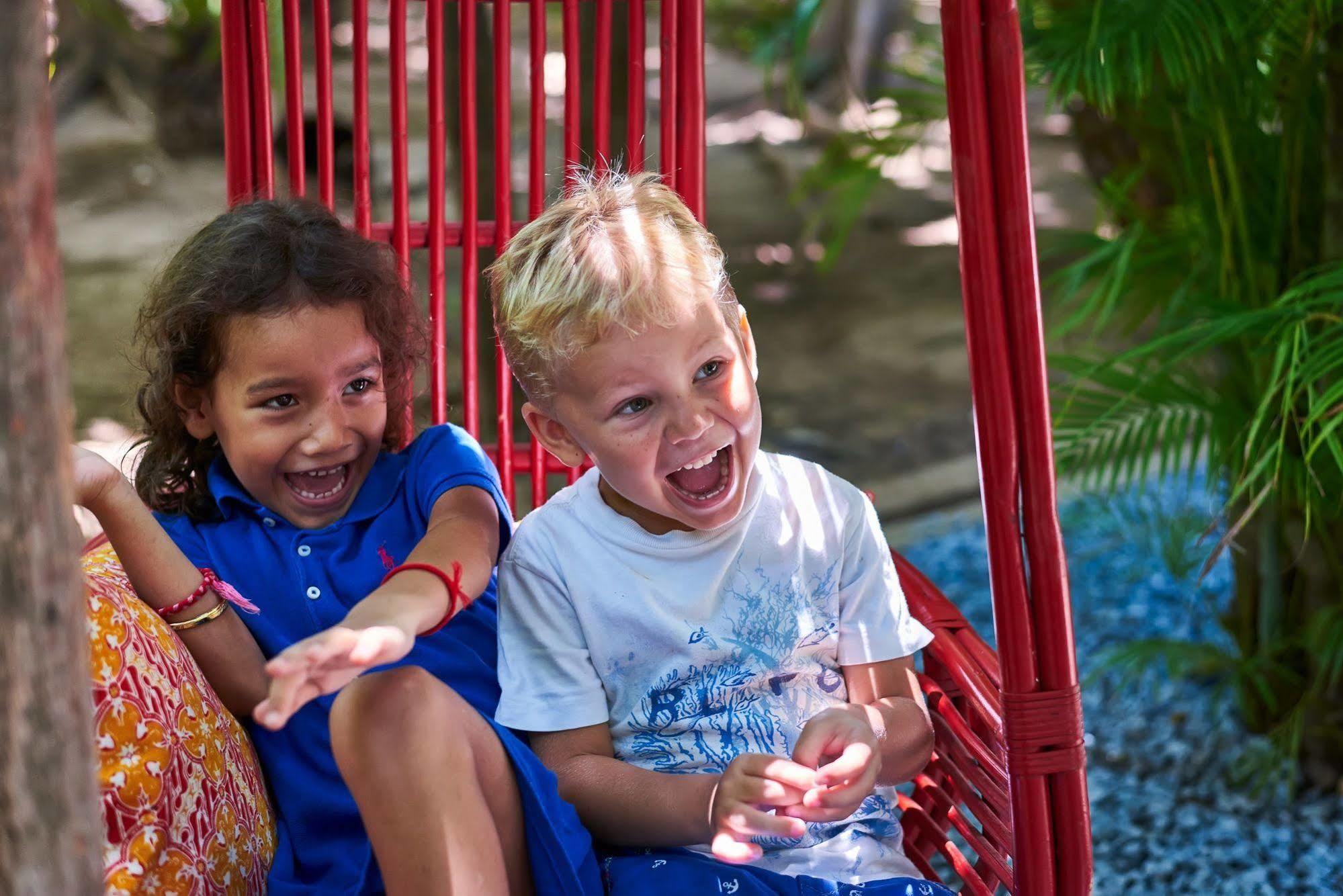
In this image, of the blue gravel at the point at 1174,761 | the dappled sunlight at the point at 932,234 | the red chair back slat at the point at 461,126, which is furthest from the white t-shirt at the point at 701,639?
the dappled sunlight at the point at 932,234

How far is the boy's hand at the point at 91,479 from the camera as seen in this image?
66.6 inches

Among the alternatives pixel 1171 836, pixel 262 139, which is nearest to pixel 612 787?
pixel 262 139

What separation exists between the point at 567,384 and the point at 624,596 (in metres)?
0.25

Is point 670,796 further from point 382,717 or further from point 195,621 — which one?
point 195,621

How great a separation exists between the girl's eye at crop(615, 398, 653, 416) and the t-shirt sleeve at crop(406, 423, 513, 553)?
270mm

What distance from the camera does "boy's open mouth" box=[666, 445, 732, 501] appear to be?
5.53 feet

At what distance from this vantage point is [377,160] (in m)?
7.34

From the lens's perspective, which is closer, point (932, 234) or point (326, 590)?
point (326, 590)

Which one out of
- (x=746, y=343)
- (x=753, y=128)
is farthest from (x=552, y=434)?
(x=753, y=128)

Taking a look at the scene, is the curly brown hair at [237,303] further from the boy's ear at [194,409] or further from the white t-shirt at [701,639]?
the white t-shirt at [701,639]

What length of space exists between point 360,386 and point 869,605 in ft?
2.22

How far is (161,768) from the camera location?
1.58 metres

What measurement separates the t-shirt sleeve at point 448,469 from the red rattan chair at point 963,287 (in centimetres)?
30

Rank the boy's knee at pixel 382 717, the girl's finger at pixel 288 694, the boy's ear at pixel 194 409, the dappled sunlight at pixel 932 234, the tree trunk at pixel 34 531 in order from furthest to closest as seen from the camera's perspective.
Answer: the dappled sunlight at pixel 932 234
the boy's ear at pixel 194 409
the boy's knee at pixel 382 717
the girl's finger at pixel 288 694
the tree trunk at pixel 34 531
